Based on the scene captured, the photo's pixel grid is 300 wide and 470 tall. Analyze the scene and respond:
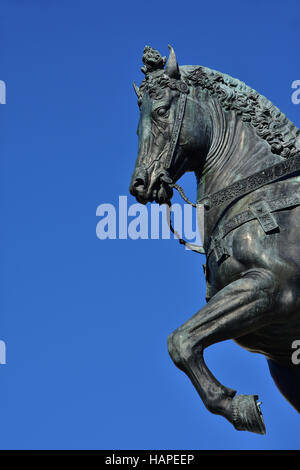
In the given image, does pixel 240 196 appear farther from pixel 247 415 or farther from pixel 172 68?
pixel 247 415

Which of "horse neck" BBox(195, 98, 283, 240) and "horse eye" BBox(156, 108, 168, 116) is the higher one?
"horse eye" BBox(156, 108, 168, 116)

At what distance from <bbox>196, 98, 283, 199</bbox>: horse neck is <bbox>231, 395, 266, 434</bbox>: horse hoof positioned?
6.98 ft

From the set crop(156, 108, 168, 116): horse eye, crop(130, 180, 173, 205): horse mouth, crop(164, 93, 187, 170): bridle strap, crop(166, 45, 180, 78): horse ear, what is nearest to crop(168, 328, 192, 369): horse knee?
crop(130, 180, 173, 205): horse mouth

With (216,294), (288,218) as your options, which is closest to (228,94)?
(288,218)

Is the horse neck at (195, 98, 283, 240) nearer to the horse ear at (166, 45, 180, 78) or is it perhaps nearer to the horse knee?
the horse ear at (166, 45, 180, 78)

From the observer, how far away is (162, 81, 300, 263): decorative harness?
7875mm

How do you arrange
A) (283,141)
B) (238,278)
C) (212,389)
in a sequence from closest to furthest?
(212,389) → (238,278) → (283,141)

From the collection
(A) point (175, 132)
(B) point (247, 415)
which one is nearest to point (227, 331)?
(B) point (247, 415)

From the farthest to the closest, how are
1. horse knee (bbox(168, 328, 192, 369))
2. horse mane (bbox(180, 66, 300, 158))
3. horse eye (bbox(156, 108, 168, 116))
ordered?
horse eye (bbox(156, 108, 168, 116)) → horse mane (bbox(180, 66, 300, 158)) → horse knee (bbox(168, 328, 192, 369))

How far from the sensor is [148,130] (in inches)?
335

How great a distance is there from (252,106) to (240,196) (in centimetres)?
95
